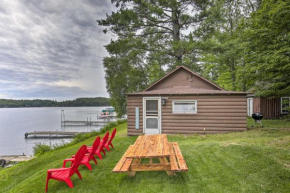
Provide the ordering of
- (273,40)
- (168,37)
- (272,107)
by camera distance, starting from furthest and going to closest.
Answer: (168,37) → (272,107) → (273,40)

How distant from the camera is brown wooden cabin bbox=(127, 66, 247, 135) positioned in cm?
821

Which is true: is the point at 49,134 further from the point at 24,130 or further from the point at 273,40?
the point at 273,40

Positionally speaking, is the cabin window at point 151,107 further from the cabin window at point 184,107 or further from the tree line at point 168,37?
the tree line at point 168,37

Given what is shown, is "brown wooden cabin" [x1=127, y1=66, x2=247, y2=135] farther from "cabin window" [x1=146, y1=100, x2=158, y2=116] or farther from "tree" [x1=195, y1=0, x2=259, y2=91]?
"tree" [x1=195, y1=0, x2=259, y2=91]

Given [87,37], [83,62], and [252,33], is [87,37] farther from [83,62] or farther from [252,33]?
[252,33]

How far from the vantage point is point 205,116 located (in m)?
8.42

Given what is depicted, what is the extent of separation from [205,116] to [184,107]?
117 centimetres

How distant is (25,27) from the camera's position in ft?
52.2

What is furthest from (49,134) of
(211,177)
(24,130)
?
(211,177)

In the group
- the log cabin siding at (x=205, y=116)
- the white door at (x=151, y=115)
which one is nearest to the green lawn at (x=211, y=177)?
the log cabin siding at (x=205, y=116)

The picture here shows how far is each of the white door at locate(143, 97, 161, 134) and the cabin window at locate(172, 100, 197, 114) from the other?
2.79 feet

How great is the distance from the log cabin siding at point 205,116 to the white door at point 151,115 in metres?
0.21

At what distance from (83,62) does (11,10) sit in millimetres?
11268

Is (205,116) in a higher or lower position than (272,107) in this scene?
lower
